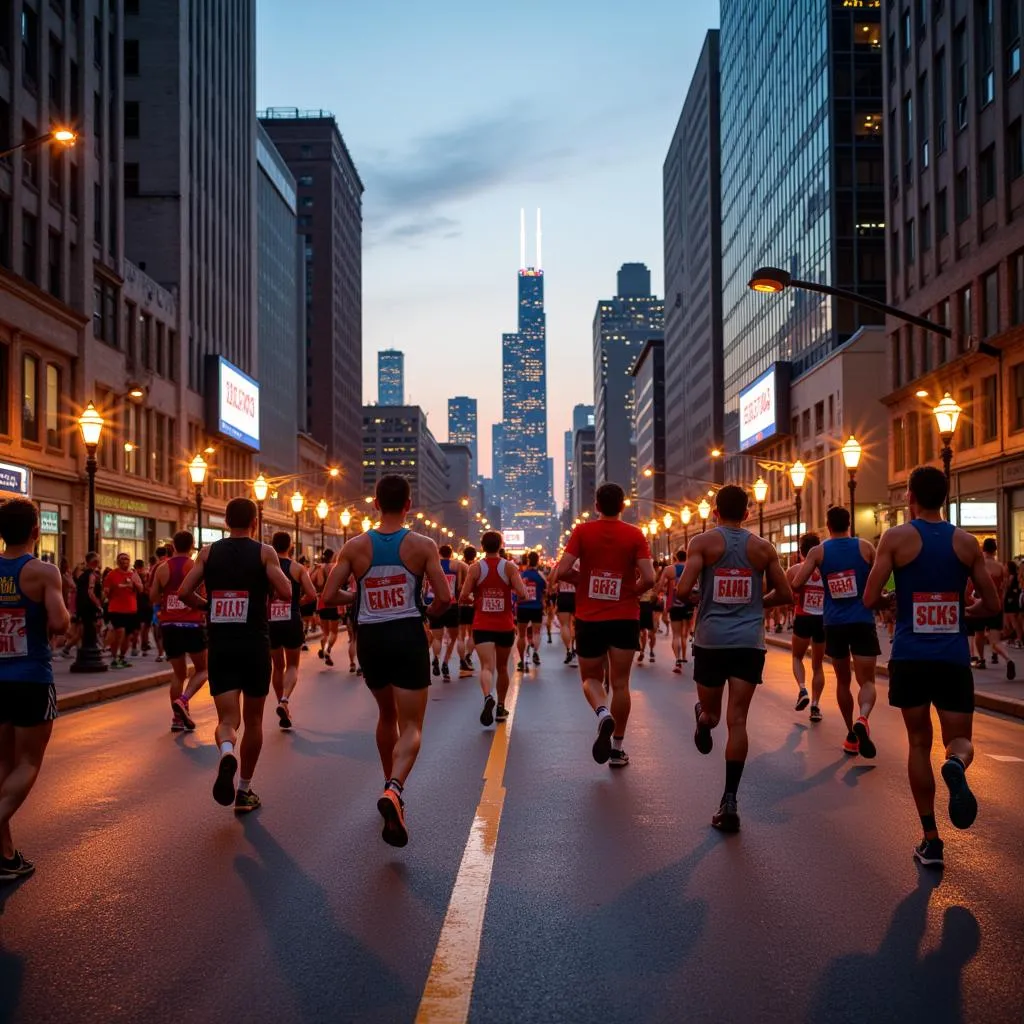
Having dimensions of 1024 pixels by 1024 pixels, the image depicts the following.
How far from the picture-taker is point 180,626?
12.3m

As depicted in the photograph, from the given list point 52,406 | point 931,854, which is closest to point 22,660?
point 931,854

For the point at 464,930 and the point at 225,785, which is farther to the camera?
the point at 225,785

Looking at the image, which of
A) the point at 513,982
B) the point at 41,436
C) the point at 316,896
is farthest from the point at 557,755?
the point at 41,436

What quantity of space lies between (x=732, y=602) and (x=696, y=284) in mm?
113734

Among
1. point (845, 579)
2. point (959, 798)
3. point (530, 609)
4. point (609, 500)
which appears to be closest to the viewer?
point (959, 798)

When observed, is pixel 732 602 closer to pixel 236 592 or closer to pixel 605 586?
pixel 605 586

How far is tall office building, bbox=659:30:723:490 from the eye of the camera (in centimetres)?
10694

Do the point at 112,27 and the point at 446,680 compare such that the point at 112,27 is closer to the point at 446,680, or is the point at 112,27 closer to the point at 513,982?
the point at 446,680

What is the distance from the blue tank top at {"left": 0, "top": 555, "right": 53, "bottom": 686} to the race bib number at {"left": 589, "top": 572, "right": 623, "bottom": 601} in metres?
4.24

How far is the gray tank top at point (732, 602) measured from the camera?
295 inches

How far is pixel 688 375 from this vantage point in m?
120

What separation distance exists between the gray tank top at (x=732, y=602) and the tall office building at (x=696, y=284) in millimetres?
91031

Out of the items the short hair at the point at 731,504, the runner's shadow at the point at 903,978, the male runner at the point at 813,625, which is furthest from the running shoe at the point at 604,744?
the male runner at the point at 813,625

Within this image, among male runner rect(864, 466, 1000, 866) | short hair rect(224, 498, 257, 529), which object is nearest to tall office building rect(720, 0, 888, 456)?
short hair rect(224, 498, 257, 529)
